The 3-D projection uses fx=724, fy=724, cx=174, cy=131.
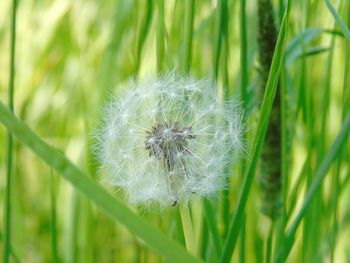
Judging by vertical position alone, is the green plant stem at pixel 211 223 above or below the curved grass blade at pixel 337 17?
below

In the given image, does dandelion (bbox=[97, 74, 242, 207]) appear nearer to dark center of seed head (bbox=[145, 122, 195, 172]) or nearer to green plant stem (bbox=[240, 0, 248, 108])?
dark center of seed head (bbox=[145, 122, 195, 172])

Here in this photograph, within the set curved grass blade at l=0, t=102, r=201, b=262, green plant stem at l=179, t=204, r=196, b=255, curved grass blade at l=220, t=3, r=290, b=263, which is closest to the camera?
curved grass blade at l=0, t=102, r=201, b=262

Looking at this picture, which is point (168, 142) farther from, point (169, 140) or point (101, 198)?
point (101, 198)

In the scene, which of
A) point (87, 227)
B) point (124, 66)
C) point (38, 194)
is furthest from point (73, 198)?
point (38, 194)

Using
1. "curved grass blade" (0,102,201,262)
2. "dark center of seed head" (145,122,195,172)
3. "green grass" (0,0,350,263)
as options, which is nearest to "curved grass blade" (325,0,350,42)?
"green grass" (0,0,350,263)

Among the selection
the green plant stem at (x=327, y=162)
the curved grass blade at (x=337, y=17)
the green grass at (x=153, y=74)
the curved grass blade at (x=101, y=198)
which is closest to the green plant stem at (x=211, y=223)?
the green grass at (x=153, y=74)

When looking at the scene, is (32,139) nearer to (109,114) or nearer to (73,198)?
(109,114)

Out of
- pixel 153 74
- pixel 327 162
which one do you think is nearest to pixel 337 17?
pixel 327 162

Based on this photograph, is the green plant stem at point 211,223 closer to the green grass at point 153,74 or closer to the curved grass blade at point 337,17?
the green grass at point 153,74
